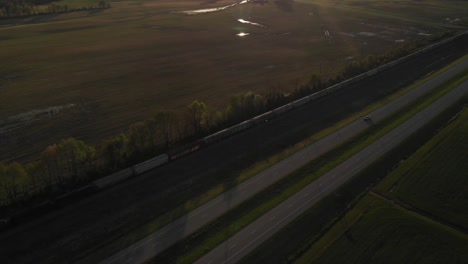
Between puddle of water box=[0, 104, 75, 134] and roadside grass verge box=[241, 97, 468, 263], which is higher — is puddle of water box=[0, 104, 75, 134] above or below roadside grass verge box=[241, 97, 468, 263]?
above

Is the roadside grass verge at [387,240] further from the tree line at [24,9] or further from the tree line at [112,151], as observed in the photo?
the tree line at [24,9]

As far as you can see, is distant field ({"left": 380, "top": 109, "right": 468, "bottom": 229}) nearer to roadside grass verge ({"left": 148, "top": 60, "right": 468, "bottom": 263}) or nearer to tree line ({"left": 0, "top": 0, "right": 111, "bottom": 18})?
roadside grass verge ({"left": 148, "top": 60, "right": 468, "bottom": 263})

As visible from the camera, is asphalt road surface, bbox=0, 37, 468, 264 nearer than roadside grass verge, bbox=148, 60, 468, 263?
Yes

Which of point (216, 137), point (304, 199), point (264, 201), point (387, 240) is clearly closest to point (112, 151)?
point (216, 137)

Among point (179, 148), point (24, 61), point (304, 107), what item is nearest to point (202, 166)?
point (179, 148)

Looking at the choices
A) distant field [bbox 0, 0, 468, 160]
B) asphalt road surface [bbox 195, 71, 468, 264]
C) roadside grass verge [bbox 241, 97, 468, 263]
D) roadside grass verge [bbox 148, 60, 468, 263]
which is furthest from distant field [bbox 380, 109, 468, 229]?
distant field [bbox 0, 0, 468, 160]

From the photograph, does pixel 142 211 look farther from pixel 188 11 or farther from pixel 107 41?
pixel 188 11

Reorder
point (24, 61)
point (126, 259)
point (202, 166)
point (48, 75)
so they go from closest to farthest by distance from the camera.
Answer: point (126, 259)
point (202, 166)
point (48, 75)
point (24, 61)

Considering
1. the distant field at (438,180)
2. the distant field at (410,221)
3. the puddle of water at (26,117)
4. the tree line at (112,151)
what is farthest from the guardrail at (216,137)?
the puddle of water at (26,117)
